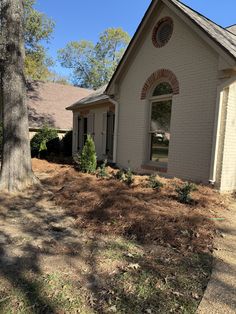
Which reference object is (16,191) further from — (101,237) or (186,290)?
(186,290)

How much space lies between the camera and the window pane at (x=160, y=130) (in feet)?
28.1

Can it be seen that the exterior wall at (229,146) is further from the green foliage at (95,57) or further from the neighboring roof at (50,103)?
the green foliage at (95,57)

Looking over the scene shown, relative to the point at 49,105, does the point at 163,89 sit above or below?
below

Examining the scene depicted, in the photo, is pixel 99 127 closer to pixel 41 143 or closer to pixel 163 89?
pixel 41 143

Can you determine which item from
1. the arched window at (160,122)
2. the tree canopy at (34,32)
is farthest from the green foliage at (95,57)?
the arched window at (160,122)

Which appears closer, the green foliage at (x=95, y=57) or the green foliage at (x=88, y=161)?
the green foliage at (x=88, y=161)

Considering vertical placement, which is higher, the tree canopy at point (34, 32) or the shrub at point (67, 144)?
the tree canopy at point (34, 32)

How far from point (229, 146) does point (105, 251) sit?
4898mm

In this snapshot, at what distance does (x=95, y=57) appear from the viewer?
39.8m

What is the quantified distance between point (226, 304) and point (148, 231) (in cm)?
171

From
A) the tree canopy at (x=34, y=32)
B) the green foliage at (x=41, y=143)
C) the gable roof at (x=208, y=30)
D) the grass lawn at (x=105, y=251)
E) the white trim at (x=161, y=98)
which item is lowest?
the grass lawn at (x=105, y=251)

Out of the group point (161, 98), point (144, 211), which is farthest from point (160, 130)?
point (144, 211)

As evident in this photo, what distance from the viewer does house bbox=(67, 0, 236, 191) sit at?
6.82 m

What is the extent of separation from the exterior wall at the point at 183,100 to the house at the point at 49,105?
8.72 metres
